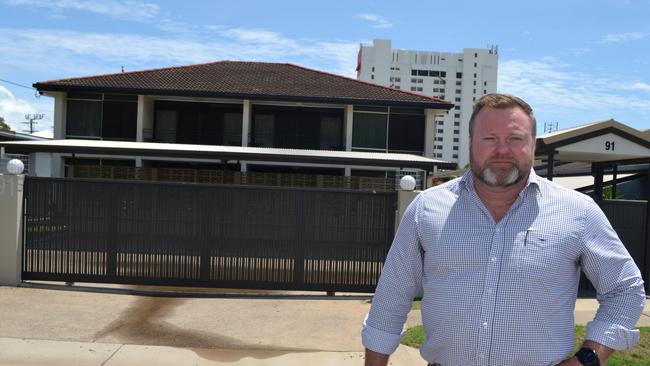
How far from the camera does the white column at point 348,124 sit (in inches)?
905

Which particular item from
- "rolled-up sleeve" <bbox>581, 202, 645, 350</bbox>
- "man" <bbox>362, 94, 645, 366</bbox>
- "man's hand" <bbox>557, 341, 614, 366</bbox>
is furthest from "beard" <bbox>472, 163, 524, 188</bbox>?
"man's hand" <bbox>557, 341, 614, 366</bbox>

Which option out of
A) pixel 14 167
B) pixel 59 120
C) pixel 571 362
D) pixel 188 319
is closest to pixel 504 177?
pixel 571 362

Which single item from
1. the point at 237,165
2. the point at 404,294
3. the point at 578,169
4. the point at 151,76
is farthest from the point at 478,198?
the point at 151,76

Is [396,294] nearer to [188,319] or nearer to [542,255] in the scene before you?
[542,255]

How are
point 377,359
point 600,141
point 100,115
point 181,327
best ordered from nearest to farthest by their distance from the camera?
point 377,359 < point 181,327 < point 600,141 < point 100,115

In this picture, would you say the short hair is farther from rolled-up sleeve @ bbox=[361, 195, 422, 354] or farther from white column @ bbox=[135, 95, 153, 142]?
white column @ bbox=[135, 95, 153, 142]

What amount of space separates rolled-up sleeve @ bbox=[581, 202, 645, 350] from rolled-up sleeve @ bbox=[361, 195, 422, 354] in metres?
0.66

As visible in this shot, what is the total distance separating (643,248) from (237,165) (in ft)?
53.5

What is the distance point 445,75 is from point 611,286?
404 ft

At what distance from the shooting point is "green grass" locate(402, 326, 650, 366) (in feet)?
17.2

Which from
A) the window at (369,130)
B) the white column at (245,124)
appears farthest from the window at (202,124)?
the window at (369,130)

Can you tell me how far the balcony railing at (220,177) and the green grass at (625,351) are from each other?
46.4 ft

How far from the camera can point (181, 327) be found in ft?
21.3

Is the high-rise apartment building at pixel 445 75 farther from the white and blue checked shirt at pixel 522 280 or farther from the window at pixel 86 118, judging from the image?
the white and blue checked shirt at pixel 522 280
